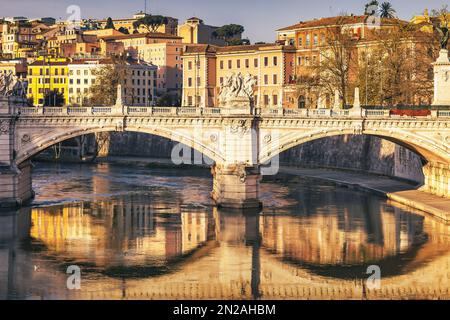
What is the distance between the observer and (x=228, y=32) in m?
156

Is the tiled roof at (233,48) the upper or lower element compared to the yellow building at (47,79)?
upper

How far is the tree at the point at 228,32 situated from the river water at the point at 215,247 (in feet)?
295

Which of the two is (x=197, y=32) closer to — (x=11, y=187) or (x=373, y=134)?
(x=373, y=134)

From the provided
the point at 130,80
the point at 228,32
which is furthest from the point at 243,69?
the point at 228,32

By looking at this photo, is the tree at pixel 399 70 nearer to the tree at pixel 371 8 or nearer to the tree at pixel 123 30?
the tree at pixel 371 8

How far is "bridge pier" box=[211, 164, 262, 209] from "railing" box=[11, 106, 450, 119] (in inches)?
127

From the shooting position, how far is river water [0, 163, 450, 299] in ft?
125

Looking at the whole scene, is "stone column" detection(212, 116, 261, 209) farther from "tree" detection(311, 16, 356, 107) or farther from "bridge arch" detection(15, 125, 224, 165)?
"tree" detection(311, 16, 356, 107)

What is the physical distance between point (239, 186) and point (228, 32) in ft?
334

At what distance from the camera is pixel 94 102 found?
334ft

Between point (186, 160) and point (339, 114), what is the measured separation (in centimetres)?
3540

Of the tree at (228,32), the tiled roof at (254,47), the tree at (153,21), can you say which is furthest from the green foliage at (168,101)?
the tree at (153,21)

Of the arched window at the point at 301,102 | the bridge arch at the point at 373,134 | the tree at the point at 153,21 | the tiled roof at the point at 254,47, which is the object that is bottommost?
the bridge arch at the point at 373,134

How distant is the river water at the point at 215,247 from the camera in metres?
38.0
